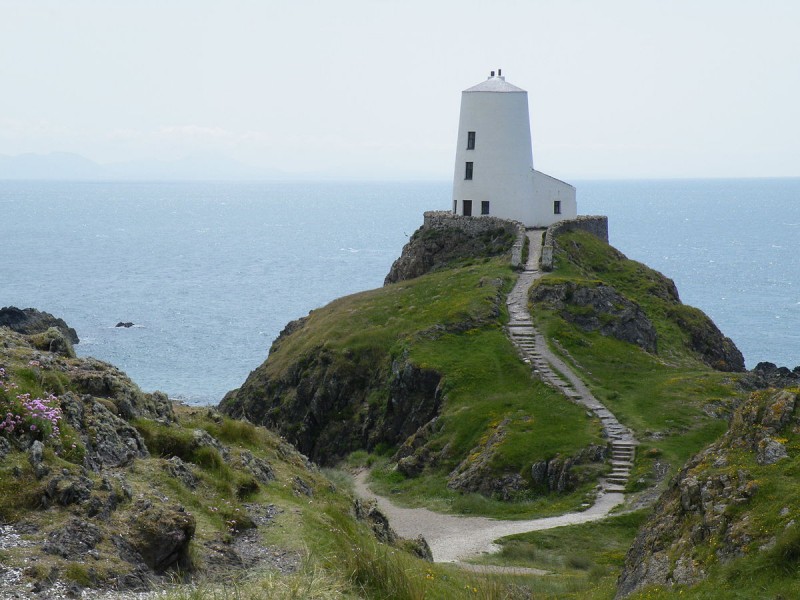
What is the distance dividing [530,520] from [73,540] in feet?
70.8

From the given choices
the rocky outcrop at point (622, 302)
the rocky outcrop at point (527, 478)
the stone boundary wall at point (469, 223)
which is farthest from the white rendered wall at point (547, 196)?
the rocky outcrop at point (527, 478)

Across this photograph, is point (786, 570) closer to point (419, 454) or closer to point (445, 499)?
point (445, 499)

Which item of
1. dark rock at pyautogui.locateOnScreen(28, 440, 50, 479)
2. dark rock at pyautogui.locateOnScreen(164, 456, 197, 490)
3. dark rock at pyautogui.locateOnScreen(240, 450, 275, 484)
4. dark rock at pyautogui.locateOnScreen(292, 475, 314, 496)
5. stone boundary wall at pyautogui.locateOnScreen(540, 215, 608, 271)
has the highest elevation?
stone boundary wall at pyautogui.locateOnScreen(540, 215, 608, 271)

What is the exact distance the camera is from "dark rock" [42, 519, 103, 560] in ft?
54.8

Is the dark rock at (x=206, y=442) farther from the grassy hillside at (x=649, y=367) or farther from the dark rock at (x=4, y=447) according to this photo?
the grassy hillside at (x=649, y=367)

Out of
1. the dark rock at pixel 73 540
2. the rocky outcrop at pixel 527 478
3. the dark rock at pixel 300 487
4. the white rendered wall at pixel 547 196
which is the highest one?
the white rendered wall at pixel 547 196

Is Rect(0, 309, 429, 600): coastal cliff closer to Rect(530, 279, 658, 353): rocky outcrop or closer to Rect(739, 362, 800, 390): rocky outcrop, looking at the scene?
Rect(739, 362, 800, 390): rocky outcrop

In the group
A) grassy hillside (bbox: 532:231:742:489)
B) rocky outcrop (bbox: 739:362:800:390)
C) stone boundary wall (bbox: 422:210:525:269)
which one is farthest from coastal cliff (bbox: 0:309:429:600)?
stone boundary wall (bbox: 422:210:525:269)

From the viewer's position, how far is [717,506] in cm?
2128

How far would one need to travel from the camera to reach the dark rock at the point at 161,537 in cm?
1777

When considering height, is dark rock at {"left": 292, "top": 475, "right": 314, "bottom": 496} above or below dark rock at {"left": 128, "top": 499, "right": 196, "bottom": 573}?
below

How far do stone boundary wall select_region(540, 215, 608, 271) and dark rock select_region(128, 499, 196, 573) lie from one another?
145 ft

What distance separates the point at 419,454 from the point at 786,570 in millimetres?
26132

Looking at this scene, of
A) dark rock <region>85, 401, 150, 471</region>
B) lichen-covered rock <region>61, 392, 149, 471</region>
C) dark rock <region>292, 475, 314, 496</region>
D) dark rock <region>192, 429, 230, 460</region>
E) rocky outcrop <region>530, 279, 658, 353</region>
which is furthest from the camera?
rocky outcrop <region>530, 279, 658, 353</region>
